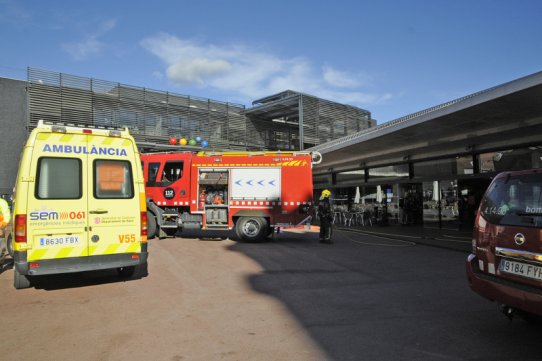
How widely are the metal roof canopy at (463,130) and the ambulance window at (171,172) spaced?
672 centimetres

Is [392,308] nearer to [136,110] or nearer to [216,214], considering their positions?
[216,214]

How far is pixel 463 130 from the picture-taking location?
13016mm

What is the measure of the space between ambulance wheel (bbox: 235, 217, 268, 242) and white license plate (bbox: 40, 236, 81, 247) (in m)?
6.95

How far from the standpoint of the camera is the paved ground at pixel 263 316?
413cm

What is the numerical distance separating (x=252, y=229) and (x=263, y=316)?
7.81m

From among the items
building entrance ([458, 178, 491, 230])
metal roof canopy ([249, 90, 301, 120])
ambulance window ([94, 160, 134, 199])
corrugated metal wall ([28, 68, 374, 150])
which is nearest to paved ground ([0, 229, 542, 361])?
ambulance window ([94, 160, 134, 199])

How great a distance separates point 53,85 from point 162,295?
21546 mm

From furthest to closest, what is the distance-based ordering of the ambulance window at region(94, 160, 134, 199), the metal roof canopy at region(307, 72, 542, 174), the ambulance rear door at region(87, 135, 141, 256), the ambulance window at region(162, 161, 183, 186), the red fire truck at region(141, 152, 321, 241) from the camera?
the ambulance window at region(162, 161, 183, 186) < the red fire truck at region(141, 152, 321, 241) < the metal roof canopy at region(307, 72, 542, 174) < the ambulance window at region(94, 160, 134, 199) < the ambulance rear door at region(87, 135, 141, 256)

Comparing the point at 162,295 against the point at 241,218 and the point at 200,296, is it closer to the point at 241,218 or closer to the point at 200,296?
the point at 200,296

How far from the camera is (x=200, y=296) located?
6.29 meters

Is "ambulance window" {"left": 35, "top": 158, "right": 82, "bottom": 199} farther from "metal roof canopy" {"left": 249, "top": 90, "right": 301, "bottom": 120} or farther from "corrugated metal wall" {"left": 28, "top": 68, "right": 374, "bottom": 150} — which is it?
"metal roof canopy" {"left": 249, "top": 90, "right": 301, "bottom": 120}

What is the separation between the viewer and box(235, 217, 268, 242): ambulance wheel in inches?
510

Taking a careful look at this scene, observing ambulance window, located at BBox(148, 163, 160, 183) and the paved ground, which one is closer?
the paved ground

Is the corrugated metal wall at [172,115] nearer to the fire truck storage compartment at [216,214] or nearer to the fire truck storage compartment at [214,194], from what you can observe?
the fire truck storage compartment at [214,194]
